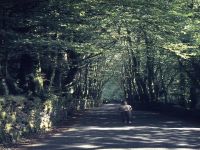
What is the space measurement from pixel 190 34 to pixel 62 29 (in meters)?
13.4

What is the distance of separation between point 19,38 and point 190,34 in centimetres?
1568

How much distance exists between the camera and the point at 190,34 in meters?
33.0

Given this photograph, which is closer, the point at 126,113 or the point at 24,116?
the point at 24,116

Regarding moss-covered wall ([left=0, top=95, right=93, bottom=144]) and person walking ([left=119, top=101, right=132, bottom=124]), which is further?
person walking ([left=119, top=101, right=132, bottom=124])

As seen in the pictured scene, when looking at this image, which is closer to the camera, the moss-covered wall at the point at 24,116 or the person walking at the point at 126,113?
the moss-covered wall at the point at 24,116

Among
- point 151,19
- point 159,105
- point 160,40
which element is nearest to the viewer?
point 151,19

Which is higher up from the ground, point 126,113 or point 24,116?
point 24,116

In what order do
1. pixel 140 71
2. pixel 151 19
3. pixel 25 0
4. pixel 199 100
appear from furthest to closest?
pixel 140 71 → pixel 199 100 → pixel 151 19 → pixel 25 0

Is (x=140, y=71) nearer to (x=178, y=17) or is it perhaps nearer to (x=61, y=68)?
(x=61, y=68)

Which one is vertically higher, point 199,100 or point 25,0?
point 25,0

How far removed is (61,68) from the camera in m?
37.1

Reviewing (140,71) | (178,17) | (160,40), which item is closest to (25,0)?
(178,17)

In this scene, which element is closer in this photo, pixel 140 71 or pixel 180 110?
pixel 180 110

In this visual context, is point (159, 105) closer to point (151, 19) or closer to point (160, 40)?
point (160, 40)
